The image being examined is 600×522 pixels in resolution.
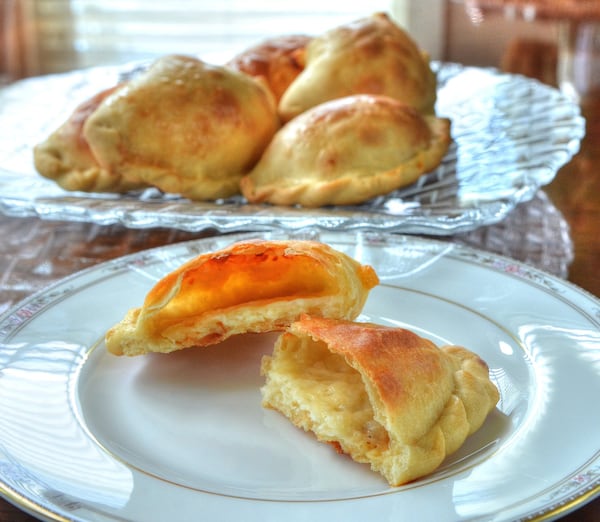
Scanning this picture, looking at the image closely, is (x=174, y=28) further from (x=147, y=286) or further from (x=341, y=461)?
(x=341, y=461)

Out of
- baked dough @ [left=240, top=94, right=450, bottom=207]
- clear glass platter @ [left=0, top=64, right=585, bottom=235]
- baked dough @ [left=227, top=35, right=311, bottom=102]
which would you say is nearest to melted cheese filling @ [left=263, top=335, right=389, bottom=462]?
clear glass platter @ [left=0, top=64, right=585, bottom=235]

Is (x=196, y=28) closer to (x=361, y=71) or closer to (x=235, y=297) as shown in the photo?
(x=361, y=71)

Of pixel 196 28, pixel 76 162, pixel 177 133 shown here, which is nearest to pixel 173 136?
pixel 177 133

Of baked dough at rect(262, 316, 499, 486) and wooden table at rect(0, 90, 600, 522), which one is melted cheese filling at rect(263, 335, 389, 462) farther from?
wooden table at rect(0, 90, 600, 522)

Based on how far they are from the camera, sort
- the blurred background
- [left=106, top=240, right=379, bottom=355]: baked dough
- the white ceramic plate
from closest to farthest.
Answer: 1. the white ceramic plate
2. [left=106, top=240, right=379, bottom=355]: baked dough
3. the blurred background

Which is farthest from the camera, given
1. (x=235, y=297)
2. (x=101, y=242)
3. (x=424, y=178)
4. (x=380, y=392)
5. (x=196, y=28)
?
(x=196, y=28)

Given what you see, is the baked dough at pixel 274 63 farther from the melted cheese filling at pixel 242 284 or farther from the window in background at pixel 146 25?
the window in background at pixel 146 25
